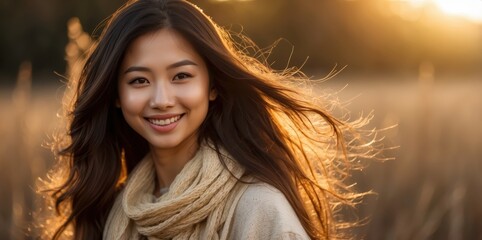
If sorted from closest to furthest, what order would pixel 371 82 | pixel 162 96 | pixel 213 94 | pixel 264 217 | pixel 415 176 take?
pixel 264 217 → pixel 162 96 → pixel 213 94 → pixel 415 176 → pixel 371 82

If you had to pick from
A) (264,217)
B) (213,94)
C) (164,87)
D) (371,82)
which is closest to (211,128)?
(213,94)

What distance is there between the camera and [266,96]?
2561mm

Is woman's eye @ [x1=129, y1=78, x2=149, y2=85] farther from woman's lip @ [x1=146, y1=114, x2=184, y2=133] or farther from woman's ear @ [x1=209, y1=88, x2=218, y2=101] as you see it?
woman's ear @ [x1=209, y1=88, x2=218, y2=101]

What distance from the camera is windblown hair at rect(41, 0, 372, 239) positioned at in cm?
239

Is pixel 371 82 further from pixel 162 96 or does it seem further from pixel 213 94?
pixel 162 96

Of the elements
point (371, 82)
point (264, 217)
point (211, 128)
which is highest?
point (371, 82)

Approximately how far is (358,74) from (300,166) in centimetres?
1554

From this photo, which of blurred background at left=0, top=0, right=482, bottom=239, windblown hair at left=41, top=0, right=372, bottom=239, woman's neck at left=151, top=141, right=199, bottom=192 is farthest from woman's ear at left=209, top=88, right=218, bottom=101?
blurred background at left=0, top=0, right=482, bottom=239

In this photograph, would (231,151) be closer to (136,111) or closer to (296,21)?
(136,111)

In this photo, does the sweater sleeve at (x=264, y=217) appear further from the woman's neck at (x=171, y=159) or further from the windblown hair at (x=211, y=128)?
the woman's neck at (x=171, y=159)

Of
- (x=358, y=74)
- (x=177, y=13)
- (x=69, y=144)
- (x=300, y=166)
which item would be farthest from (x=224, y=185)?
(x=358, y=74)

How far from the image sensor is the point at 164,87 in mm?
2299

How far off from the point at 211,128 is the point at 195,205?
356 millimetres

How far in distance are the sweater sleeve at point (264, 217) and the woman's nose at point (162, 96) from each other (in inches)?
14.5
